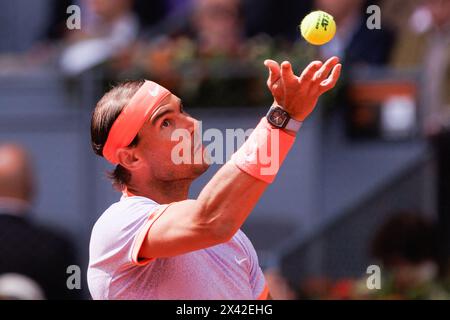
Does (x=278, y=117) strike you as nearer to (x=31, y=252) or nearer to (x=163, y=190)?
(x=163, y=190)

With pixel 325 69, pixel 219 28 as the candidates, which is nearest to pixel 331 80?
pixel 325 69

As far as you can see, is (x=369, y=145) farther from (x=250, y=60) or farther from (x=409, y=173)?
(x=250, y=60)

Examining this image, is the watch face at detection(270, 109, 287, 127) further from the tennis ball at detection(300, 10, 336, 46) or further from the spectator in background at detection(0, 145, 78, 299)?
the spectator in background at detection(0, 145, 78, 299)

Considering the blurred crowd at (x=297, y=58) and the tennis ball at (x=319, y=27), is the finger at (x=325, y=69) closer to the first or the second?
the tennis ball at (x=319, y=27)

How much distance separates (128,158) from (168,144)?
10 cm

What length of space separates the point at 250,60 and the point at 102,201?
116 centimetres

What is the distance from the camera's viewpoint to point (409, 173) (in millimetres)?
6504

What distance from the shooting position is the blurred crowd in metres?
5.93

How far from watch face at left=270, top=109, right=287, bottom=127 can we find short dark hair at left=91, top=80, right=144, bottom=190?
0.38 m

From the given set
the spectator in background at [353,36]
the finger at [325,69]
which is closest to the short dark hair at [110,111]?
the finger at [325,69]

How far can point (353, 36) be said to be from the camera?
19.9 ft

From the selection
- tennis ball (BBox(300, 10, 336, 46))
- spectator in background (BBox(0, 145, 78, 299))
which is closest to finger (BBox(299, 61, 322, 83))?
tennis ball (BBox(300, 10, 336, 46))
